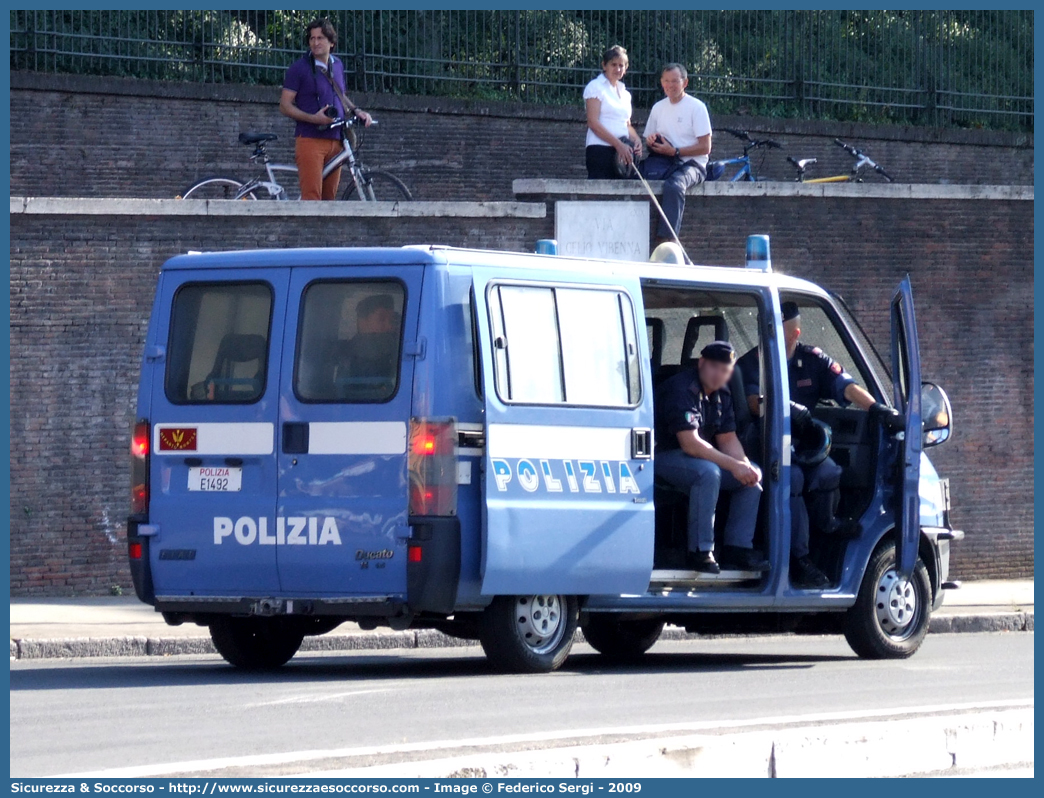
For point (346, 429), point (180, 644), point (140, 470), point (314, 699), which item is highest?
point (346, 429)

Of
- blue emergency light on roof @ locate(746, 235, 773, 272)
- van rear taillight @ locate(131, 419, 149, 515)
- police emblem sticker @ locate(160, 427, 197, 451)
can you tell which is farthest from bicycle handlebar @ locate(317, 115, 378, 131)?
police emblem sticker @ locate(160, 427, 197, 451)

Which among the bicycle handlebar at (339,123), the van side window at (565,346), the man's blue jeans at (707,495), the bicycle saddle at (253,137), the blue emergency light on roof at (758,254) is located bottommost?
the man's blue jeans at (707,495)

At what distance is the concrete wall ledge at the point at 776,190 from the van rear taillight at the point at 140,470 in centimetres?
775

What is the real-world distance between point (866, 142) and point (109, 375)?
12016mm

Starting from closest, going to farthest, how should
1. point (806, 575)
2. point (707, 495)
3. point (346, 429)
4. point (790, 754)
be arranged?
point (790, 754) < point (346, 429) < point (707, 495) < point (806, 575)

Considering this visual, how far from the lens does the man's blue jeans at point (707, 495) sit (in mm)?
10688

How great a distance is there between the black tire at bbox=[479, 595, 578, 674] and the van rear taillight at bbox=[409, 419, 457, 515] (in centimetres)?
73

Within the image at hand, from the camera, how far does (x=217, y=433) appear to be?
9.99m

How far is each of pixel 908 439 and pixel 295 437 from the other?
375 centimetres

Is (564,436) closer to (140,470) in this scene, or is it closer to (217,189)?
(140,470)

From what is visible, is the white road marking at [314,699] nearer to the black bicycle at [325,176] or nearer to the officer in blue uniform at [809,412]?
the officer in blue uniform at [809,412]

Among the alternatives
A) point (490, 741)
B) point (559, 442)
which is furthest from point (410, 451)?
point (490, 741)

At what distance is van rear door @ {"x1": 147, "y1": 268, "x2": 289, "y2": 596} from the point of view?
985cm

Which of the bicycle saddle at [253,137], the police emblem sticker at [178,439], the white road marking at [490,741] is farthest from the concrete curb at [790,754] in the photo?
the bicycle saddle at [253,137]
